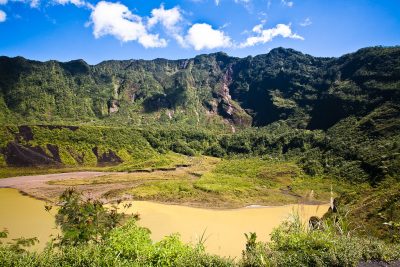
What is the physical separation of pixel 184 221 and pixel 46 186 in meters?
52.1

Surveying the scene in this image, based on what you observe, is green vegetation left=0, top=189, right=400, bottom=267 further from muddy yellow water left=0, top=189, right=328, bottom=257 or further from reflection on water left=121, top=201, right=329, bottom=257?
muddy yellow water left=0, top=189, right=328, bottom=257

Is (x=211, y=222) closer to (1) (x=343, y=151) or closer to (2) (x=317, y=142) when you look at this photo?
(1) (x=343, y=151)

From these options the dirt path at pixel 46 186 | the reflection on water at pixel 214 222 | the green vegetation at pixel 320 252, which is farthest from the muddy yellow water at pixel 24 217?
the green vegetation at pixel 320 252

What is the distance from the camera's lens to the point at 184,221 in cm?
7494

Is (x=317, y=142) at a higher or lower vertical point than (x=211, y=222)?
higher

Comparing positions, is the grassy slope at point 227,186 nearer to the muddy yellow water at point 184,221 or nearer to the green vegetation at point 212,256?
the muddy yellow water at point 184,221

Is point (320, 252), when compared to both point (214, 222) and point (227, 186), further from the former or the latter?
point (227, 186)

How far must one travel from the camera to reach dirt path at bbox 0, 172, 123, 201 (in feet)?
312

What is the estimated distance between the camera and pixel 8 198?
91.1 m

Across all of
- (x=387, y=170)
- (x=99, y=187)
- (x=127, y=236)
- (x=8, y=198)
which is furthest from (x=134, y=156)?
(x=127, y=236)

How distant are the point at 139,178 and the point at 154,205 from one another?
34.8 metres

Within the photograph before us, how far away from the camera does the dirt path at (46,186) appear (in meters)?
95.2

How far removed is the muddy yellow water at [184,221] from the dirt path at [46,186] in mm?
4144

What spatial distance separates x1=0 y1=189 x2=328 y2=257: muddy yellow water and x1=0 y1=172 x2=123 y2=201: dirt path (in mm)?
4144
